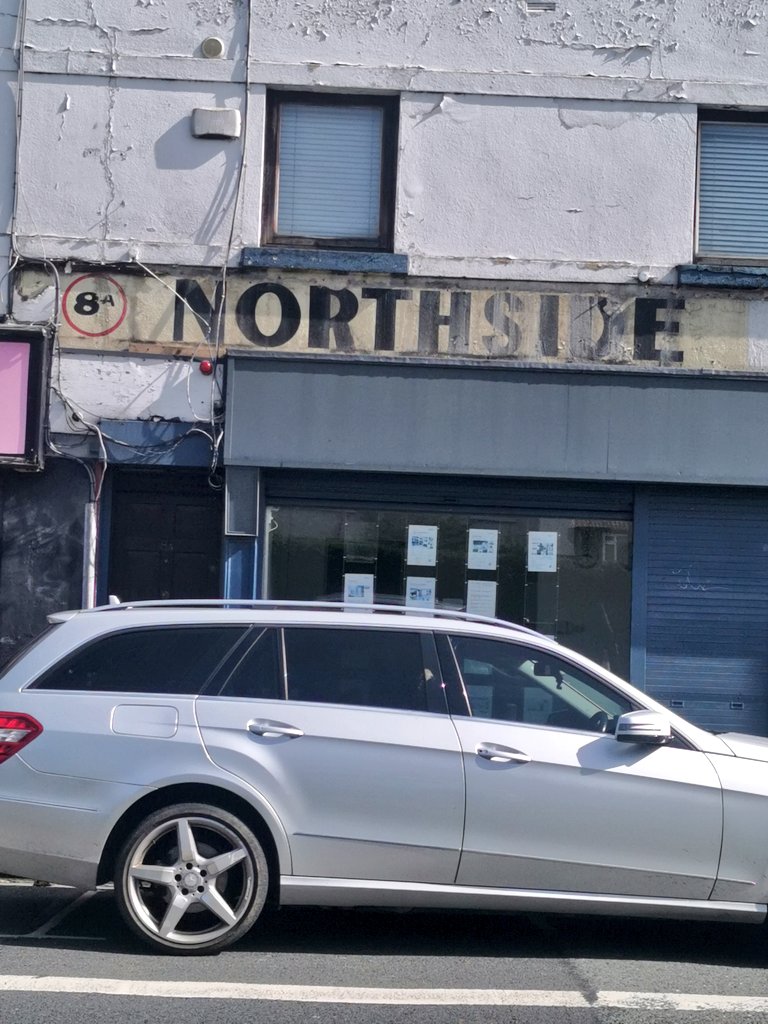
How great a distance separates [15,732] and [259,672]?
1.20 meters

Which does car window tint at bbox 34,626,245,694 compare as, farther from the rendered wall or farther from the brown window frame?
the brown window frame

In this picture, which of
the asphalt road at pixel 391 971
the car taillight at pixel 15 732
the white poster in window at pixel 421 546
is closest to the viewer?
the asphalt road at pixel 391 971

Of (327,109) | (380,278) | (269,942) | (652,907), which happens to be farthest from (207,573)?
(652,907)

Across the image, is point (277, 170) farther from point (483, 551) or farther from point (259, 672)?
point (259, 672)

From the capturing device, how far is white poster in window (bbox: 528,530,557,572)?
34.7 feet

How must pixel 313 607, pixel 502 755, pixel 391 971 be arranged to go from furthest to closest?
pixel 313 607
pixel 502 755
pixel 391 971

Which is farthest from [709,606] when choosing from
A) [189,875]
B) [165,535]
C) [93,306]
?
[189,875]

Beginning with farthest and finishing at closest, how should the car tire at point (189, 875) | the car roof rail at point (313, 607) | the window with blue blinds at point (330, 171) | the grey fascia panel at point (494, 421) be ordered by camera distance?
the window with blue blinds at point (330, 171) → the grey fascia panel at point (494, 421) → the car roof rail at point (313, 607) → the car tire at point (189, 875)

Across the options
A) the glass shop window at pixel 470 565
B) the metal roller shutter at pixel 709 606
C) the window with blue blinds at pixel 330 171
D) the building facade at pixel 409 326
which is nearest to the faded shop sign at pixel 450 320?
the building facade at pixel 409 326

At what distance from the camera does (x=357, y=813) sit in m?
5.88

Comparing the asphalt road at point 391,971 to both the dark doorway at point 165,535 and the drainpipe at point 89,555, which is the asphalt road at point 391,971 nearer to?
the drainpipe at point 89,555

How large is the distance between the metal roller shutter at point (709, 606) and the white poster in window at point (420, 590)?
1839 mm

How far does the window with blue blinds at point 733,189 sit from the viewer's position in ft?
35.2

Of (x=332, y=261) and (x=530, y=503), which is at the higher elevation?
(x=332, y=261)
